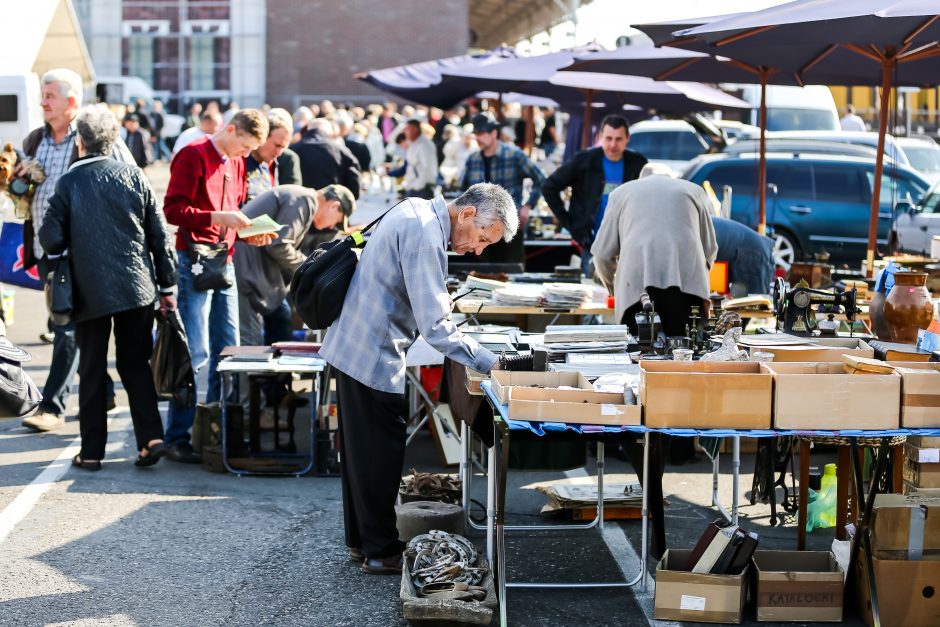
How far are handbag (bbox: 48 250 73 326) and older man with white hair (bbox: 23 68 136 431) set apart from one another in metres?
1.10

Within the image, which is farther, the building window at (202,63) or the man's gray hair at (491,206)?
the building window at (202,63)

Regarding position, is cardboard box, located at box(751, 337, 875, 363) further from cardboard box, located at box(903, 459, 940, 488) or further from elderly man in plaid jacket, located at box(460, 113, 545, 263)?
elderly man in plaid jacket, located at box(460, 113, 545, 263)

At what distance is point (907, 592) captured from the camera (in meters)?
4.98

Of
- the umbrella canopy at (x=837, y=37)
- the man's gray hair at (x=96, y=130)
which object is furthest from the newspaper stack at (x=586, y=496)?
the man's gray hair at (x=96, y=130)

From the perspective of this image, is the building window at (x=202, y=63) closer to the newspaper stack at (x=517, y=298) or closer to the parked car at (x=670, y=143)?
the parked car at (x=670, y=143)

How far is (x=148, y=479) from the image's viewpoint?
7.23 meters

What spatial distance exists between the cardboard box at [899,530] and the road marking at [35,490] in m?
3.85

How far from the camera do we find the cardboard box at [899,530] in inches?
198

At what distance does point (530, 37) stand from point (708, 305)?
174 ft

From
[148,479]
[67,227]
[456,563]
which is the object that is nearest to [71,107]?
[67,227]

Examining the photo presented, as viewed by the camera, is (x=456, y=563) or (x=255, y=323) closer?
(x=456, y=563)

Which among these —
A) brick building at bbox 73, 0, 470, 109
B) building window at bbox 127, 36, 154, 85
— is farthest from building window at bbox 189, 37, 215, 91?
building window at bbox 127, 36, 154, 85

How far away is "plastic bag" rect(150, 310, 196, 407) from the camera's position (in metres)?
7.35

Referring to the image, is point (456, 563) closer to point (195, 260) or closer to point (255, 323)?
point (195, 260)
